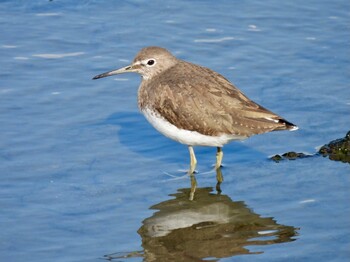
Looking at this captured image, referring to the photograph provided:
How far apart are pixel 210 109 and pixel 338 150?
1802 millimetres

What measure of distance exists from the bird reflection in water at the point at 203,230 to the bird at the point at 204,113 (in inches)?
28.9

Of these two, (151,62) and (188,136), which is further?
(151,62)

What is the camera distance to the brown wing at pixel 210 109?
1057 centimetres

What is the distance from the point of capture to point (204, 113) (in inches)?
419

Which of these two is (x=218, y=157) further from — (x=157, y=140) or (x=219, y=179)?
(x=157, y=140)

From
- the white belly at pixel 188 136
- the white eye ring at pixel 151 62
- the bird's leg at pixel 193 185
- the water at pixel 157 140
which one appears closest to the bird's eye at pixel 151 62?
the white eye ring at pixel 151 62

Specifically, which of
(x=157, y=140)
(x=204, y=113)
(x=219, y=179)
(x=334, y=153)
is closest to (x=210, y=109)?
(x=204, y=113)

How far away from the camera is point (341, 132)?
1163cm

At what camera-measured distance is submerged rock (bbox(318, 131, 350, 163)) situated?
36.2 feet

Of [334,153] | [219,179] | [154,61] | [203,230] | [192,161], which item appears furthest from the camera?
[154,61]

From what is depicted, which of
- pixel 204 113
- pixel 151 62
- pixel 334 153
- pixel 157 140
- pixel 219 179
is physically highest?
pixel 151 62

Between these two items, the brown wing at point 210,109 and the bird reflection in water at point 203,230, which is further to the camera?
the brown wing at point 210,109

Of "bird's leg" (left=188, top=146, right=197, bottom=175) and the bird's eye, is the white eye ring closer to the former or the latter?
the bird's eye

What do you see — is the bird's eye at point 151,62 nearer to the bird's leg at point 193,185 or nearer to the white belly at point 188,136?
the white belly at point 188,136
